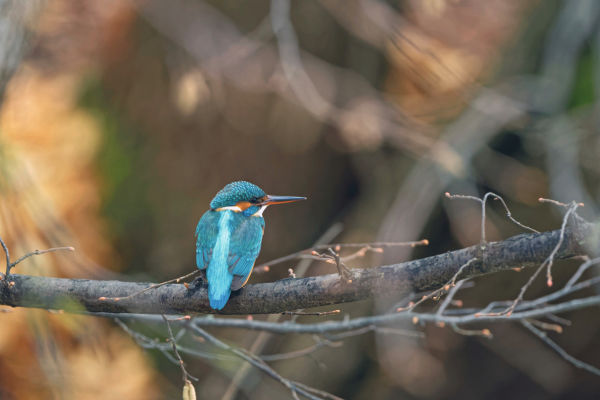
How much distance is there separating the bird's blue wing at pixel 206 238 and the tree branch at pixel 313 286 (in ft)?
0.39

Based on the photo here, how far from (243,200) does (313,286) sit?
29.9 inches

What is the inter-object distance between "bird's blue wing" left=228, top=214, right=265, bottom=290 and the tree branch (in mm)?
63

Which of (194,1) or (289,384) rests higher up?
(194,1)

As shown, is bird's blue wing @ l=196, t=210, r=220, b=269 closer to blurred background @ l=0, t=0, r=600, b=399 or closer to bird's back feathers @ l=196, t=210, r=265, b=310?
bird's back feathers @ l=196, t=210, r=265, b=310

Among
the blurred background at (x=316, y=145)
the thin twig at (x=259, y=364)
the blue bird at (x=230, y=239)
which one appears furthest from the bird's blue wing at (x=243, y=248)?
the blurred background at (x=316, y=145)

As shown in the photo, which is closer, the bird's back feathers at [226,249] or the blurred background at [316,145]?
the bird's back feathers at [226,249]

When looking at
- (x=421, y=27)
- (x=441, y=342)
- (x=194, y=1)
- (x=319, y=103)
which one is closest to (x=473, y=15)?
(x=421, y=27)

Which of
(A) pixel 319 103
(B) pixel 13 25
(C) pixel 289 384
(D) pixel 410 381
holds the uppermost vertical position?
(B) pixel 13 25

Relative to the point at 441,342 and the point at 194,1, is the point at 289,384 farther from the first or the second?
the point at 194,1

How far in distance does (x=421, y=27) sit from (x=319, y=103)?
1.30m

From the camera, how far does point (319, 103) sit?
12.7ft

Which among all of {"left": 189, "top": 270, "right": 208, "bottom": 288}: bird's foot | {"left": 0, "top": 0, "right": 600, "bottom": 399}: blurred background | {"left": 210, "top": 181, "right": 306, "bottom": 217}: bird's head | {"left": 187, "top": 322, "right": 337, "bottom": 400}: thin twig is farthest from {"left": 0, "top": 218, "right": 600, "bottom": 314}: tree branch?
{"left": 0, "top": 0, "right": 600, "bottom": 399}: blurred background

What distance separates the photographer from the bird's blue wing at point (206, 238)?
2.11 metres

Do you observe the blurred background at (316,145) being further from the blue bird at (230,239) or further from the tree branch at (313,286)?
the tree branch at (313,286)
